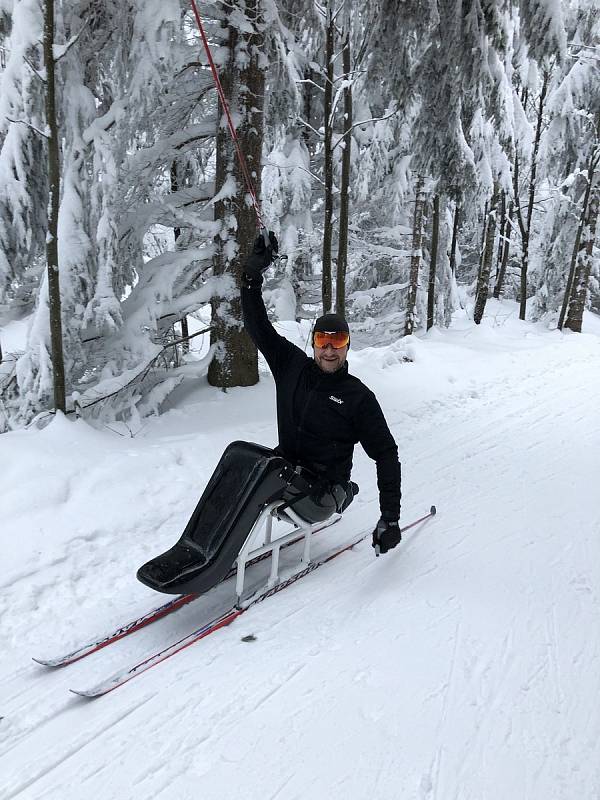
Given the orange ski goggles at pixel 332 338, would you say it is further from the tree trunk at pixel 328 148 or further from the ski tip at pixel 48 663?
the tree trunk at pixel 328 148

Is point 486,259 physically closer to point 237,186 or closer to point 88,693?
point 237,186

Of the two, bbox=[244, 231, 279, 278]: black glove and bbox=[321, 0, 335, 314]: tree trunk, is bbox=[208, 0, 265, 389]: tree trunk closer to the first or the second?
bbox=[321, 0, 335, 314]: tree trunk

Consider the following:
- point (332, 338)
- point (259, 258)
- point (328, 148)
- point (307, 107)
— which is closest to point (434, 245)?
point (307, 107)

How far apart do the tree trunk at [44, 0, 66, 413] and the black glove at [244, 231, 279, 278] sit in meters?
2.33

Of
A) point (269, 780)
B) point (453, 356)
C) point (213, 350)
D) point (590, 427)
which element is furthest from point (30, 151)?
point (453, 356)

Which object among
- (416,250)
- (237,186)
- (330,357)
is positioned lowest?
(416,250)

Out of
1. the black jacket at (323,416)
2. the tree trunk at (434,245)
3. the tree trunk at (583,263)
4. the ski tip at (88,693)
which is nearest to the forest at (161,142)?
the black jacket at (323,416)

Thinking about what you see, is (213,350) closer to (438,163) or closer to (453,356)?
(438,163)

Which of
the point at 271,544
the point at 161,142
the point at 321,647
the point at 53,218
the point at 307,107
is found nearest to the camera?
the point at 321,647

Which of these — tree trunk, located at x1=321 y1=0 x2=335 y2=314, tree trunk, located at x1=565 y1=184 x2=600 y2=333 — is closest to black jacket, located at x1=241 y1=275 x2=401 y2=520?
tree trunk, located at x1=321 y1=0 x2=335 y2=314

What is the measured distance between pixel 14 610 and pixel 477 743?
284 cm

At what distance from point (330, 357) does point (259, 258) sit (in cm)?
95

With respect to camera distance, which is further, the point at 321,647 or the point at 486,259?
the point at 486,259

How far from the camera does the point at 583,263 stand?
1859cm
